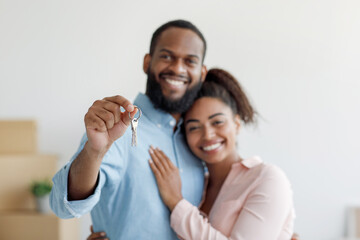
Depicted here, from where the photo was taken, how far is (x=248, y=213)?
870mm

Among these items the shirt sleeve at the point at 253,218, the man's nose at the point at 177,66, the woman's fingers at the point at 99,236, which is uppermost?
the man's nose at the point at 177,66

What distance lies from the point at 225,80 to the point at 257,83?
79cm

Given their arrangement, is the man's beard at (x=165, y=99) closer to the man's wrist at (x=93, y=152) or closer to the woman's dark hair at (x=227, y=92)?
the woman's dark hair at (x=227, y=92)

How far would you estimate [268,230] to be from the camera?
0.85m

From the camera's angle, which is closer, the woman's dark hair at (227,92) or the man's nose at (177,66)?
the man's nose at (177,66)

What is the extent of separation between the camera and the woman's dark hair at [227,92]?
101 cm

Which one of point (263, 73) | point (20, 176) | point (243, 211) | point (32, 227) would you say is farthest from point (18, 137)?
point (243, 211)

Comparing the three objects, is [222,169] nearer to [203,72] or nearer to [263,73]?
[203,72]

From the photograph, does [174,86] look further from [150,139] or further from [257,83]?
[257,83]

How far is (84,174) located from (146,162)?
0.22 metres

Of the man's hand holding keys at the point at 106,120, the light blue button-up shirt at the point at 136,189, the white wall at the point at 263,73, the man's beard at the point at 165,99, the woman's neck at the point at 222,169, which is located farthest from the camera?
the white wall at the point at 263,73

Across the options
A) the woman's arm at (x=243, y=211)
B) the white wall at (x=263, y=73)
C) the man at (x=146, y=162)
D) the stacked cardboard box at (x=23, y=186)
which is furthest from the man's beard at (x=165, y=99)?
the stacked cardboard box at (x=23, y=186)

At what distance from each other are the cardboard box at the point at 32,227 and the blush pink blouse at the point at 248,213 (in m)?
0.94

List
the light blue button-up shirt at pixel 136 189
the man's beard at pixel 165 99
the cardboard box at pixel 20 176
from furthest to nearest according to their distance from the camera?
the cardboard box at pixel 20 176
the man's beard at pixel 165 99
the light blue button-up shirt at pixel 136 189
